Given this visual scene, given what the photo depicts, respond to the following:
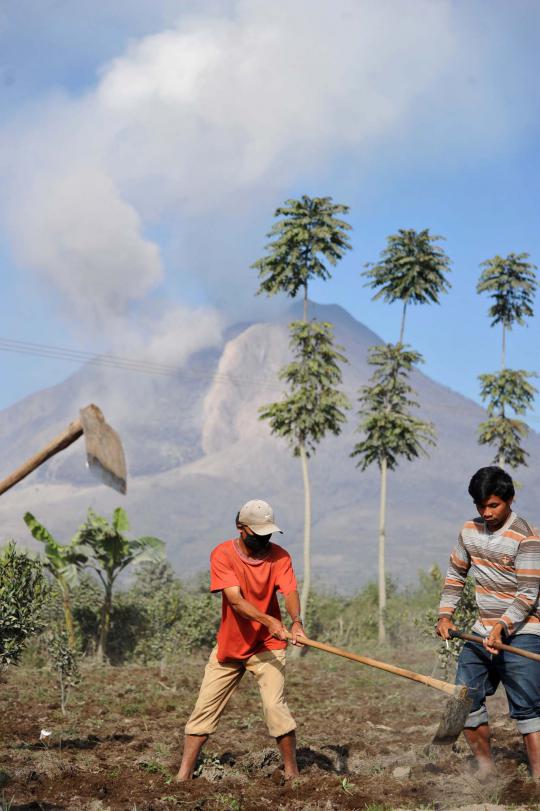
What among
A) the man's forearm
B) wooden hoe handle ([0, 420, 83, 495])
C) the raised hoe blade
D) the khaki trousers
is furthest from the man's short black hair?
wooden hoe handle ([0, 420, 83, 495])

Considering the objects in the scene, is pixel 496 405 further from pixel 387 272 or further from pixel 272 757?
pixel 272 757

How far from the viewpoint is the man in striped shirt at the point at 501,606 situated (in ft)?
21.1

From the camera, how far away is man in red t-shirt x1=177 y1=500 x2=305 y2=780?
270 inches

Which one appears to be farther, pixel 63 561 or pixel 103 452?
pixel 63 561

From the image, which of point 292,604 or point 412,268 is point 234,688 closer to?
point 292,604

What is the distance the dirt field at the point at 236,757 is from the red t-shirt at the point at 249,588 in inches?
39.7

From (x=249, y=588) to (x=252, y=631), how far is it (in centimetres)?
34

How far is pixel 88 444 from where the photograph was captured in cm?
Answer: 678

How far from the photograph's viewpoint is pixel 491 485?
6.46m

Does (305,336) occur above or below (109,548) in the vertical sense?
above

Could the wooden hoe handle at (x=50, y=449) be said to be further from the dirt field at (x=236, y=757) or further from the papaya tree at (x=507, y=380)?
the papaya tree at (x=507, y=380)

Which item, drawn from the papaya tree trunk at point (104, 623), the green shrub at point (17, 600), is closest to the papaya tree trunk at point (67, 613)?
the papaya tree trunk at point (104, 623)

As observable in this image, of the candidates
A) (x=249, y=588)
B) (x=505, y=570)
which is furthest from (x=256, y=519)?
(x=505, y=570)

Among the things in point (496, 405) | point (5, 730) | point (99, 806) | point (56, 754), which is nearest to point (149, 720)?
point (5, 730)
